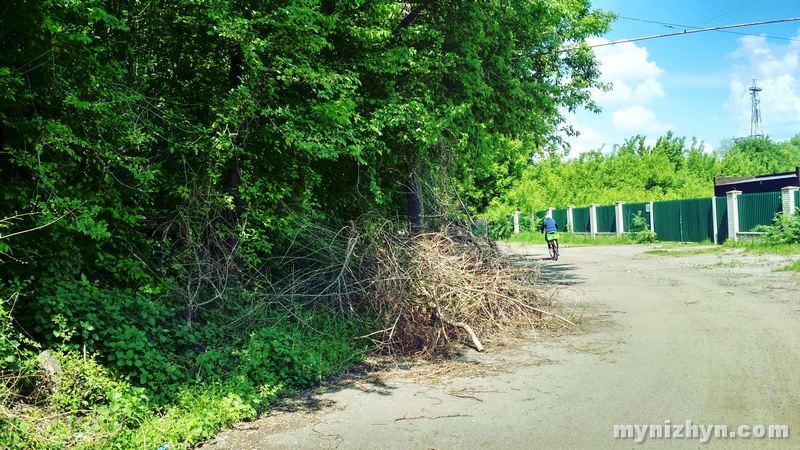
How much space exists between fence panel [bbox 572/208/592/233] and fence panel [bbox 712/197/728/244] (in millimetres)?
12665

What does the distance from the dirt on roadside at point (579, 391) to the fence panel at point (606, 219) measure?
90.1ft

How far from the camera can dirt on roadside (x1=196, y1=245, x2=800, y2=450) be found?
5309 millimetres

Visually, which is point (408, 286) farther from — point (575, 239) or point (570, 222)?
point (570, 222)

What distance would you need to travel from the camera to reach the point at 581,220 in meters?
42.0

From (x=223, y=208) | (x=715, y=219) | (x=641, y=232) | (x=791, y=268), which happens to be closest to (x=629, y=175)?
(x=641, y=232)

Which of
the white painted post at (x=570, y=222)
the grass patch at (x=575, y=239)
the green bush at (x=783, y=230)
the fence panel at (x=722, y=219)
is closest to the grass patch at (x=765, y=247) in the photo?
the green bush at (x=783, y=230)

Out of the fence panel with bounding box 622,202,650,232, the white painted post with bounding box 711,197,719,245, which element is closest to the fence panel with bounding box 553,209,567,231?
the fence panel with bounding box 622,202,650,232

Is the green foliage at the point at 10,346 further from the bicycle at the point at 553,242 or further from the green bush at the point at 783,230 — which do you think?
the green bush at the point at 783,230

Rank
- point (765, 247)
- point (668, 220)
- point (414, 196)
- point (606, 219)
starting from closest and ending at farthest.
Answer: point (414, 196), point (765, 247), point (668, 220), point (606, 219)

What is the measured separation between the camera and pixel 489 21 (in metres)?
12.2

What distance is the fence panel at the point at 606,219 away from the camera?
37750 mm

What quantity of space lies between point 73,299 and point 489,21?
30.0 feet

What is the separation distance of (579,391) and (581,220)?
3715cm

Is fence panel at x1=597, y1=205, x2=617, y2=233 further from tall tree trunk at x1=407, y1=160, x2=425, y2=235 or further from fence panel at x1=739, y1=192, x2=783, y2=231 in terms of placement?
Result: tall tree trunk at x1=407, y1=160, x2=425, y2=235
